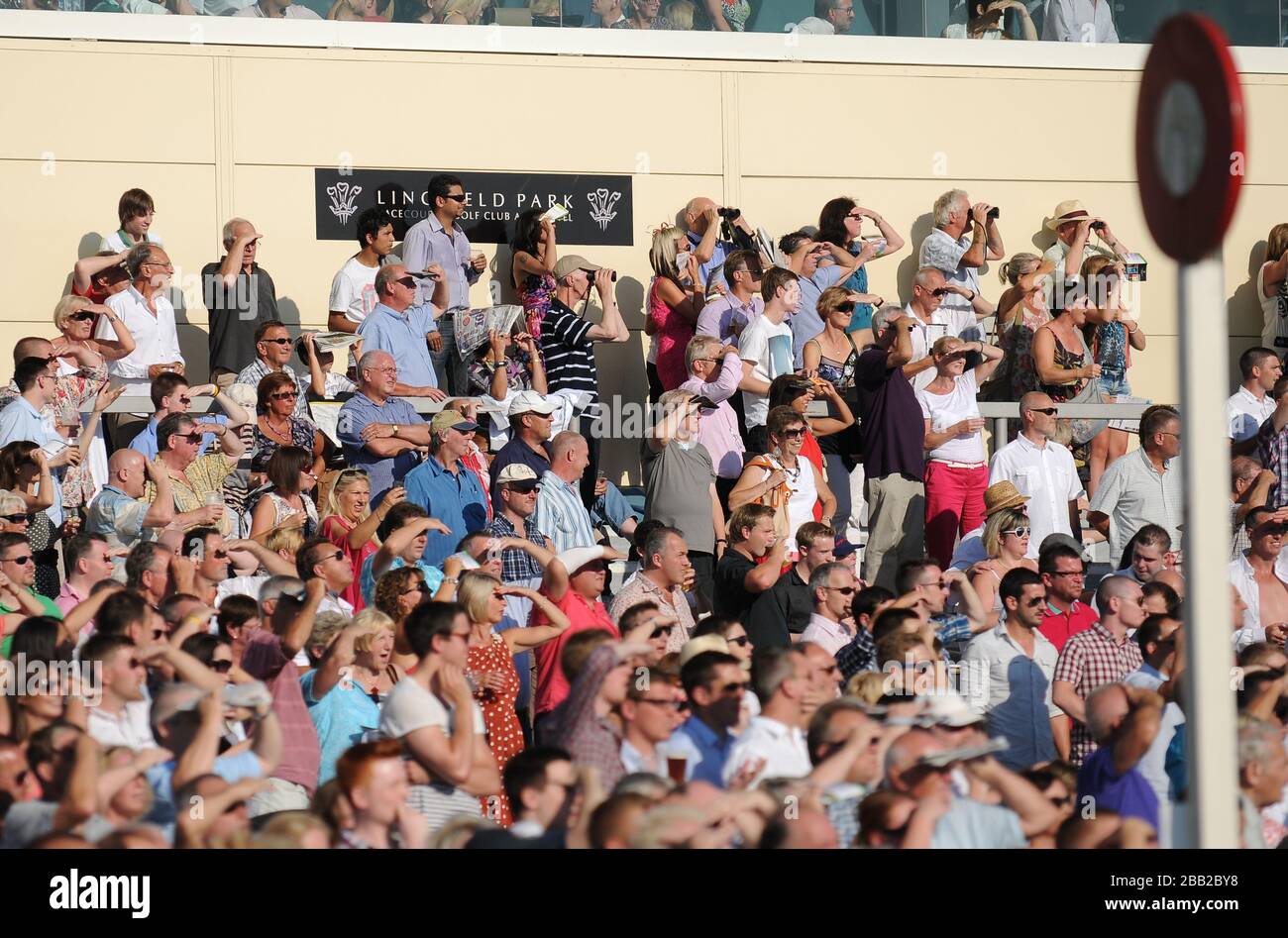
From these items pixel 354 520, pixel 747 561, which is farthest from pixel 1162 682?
pixel 354 520

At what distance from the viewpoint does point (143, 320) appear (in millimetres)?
11375

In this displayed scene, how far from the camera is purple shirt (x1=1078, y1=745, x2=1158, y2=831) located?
674 cm

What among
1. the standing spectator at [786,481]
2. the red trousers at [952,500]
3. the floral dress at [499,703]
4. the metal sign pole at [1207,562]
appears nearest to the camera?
the metal sign pole at [1207,562]

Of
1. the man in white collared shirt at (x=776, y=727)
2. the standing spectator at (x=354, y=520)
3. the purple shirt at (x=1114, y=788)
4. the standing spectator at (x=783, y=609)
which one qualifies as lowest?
the purple shirt at (x=1114, y=788)

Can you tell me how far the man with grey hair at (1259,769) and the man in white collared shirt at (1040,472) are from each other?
13.3 ft

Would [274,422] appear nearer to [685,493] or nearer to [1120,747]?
[685,493]

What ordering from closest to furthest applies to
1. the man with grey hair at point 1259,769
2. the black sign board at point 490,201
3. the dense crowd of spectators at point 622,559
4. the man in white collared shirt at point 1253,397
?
the dense crowd of spectators at point 622,559
the man with grey hair at point 1259,769
the man in white collared shirt at point 1253,397
the black sign board at point 490,201

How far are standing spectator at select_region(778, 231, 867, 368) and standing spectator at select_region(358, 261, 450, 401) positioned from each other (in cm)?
229

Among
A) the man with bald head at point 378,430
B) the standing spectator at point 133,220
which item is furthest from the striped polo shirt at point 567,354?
the standing spectator at point 133,220

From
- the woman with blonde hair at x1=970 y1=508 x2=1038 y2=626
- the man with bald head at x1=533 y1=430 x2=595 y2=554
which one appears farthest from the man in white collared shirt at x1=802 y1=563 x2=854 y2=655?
the man with bald head at x1=533 y1=430 x2=595 y2=554

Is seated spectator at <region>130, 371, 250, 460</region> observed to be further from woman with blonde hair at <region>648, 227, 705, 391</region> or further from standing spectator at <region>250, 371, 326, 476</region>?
woman with blonde hair at <region>648, 227, 705, 391</region>

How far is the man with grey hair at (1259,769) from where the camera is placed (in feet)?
21.8

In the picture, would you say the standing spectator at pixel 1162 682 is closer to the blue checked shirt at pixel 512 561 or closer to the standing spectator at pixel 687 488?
the standing spectator at pixel 687 488

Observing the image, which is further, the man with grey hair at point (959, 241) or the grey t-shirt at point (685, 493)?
the man with grey hair at point (959, 241)
